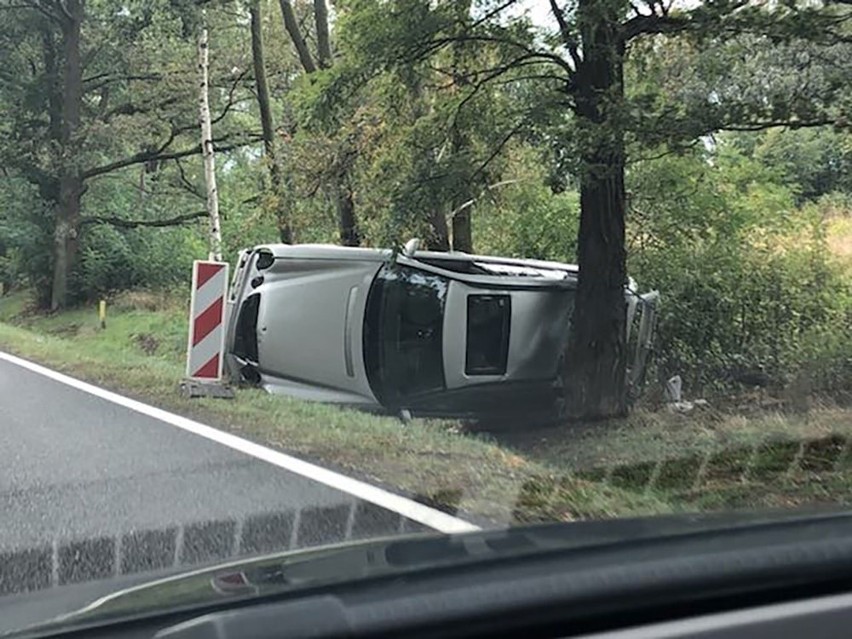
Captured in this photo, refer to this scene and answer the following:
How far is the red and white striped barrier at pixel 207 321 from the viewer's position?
37.1 feet

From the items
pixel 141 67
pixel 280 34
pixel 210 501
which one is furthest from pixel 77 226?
pixel 210 501

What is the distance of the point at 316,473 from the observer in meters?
7.32

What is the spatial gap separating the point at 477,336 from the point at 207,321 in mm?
2974

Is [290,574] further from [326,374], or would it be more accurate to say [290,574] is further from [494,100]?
[494,100]

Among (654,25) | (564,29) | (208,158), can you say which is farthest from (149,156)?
(654,25)

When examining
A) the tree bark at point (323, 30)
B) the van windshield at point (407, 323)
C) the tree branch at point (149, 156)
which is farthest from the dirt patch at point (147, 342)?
the van windshield at point (407, 323)

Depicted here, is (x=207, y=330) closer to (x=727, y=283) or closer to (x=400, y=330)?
(x=400, y=330)

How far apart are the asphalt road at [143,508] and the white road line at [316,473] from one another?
93mm

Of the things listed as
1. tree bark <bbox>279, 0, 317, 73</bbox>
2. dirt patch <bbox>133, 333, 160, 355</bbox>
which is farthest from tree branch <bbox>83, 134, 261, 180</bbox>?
dirt patch <bbox>133, 333, 160, 355</bbox>

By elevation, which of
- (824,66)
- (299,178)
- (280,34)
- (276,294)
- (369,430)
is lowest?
(369,430)

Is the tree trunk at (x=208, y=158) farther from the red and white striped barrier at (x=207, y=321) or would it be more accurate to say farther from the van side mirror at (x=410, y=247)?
the van side mirror at (x=410, y=247)

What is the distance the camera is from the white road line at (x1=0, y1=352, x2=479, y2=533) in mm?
5898

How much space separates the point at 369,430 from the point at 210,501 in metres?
2.88

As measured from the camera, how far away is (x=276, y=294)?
1138cm
